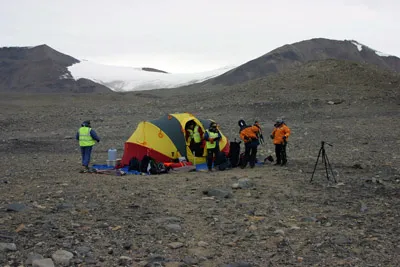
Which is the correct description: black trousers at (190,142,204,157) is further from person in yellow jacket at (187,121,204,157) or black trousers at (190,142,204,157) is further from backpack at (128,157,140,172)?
backpack at (128,157,140,172)

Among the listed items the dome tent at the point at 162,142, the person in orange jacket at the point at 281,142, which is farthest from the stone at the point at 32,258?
the person in orange jacket at the point at 281,142

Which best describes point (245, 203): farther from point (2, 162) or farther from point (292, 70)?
point (292, 70)

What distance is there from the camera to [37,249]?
6.44 m

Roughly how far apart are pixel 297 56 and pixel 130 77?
40.9m

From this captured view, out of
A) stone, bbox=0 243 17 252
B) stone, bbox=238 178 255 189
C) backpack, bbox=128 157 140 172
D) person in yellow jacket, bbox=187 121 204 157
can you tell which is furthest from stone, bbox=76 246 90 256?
person in yellow jacket, bbox=187 121 204 157

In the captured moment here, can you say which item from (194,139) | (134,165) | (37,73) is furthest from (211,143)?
(37,73)

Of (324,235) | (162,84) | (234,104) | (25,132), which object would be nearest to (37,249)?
(324,235)

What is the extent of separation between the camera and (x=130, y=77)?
118m

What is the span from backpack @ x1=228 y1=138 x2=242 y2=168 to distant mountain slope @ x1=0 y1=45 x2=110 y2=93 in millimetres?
80163

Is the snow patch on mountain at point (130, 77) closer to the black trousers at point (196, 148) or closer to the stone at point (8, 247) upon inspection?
the black trousers at point (196, 148)

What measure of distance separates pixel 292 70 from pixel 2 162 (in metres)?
26.9

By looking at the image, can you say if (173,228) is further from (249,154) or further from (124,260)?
(249,154)

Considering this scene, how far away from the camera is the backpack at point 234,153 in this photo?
1410 cm

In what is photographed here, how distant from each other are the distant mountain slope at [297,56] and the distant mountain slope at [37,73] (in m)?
23.1
